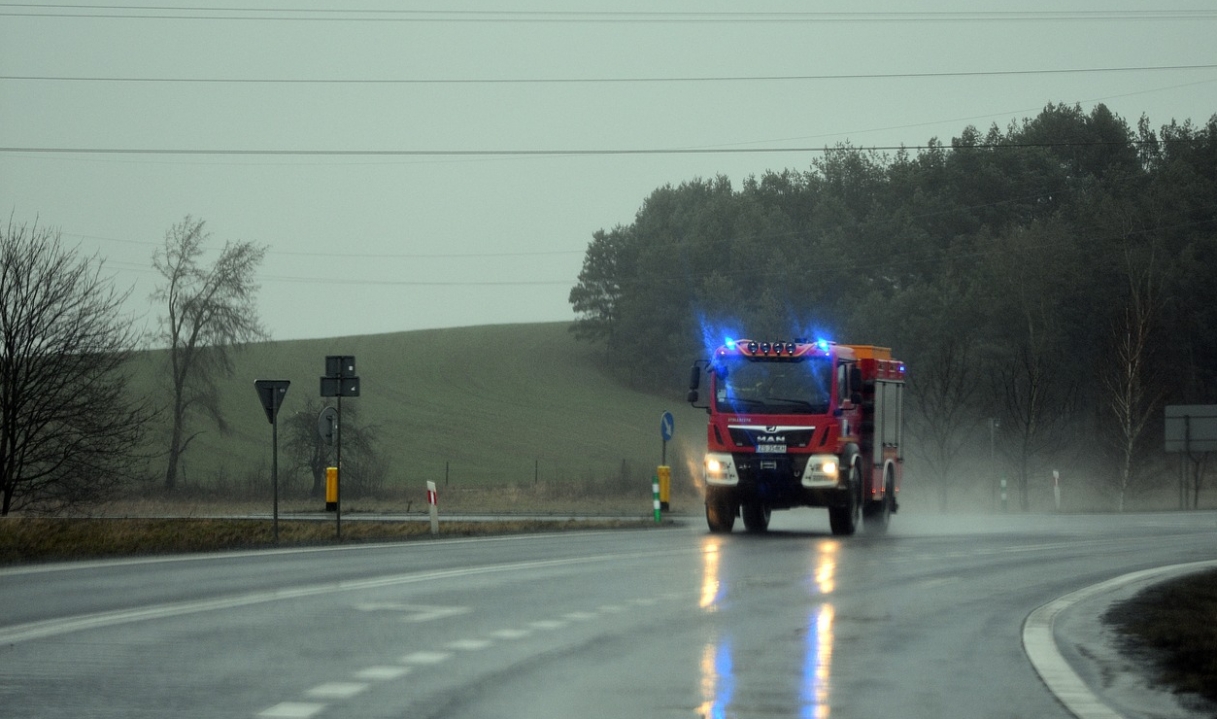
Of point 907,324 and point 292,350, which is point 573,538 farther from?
point 292,350

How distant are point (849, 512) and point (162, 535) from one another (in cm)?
1155

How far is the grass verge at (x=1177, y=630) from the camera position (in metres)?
10.1

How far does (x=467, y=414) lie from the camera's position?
298 ft

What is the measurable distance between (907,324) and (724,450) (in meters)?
60.0

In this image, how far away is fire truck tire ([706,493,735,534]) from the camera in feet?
95.2

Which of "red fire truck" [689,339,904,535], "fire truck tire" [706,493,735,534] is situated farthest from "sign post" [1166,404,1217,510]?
"fire truck tire" [706,493,735,534]

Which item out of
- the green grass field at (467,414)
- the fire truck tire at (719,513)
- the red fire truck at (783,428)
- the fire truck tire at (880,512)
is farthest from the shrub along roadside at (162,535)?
the green grass field at (467,414)

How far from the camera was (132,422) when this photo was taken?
38.5m

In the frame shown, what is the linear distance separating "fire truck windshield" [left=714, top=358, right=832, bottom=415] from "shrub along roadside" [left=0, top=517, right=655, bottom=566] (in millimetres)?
5018

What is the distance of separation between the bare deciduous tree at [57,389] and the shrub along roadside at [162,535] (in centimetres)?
933

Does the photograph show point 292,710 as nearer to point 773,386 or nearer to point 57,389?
point 773,386

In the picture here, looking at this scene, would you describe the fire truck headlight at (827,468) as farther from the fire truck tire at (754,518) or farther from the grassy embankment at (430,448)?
the grassy embankment at (430,448)

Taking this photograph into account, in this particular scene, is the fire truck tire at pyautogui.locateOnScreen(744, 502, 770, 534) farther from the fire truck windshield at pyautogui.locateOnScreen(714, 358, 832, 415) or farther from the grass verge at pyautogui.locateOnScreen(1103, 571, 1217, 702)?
the grass verge at pyautogui.locateOnScreen(1103, 571, 1217, 702)

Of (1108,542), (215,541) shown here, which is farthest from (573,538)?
(1108,542)
